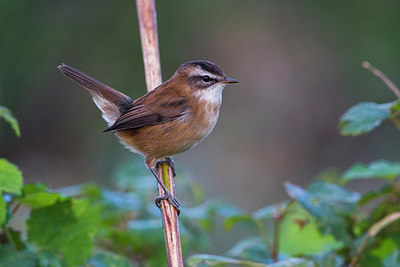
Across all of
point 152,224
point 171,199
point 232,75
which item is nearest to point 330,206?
point 171,199

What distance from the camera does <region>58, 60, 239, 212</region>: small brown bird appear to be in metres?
4.09

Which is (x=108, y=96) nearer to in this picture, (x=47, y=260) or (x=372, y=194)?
(x=47, y=260)

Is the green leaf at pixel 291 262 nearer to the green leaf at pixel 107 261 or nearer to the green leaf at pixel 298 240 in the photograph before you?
the green leaf at pixel 107 261

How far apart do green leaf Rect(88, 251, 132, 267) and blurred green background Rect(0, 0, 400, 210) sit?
5606mm

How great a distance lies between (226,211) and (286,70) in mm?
7291

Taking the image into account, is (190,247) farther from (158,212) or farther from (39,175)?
(39,175)

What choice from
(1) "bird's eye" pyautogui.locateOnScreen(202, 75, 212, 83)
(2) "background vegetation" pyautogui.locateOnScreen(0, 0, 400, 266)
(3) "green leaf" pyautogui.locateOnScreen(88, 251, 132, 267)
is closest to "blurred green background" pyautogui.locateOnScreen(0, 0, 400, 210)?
(2) "background vegetation" pyautogui.locateOnScreen(0, 0, 400, 266)

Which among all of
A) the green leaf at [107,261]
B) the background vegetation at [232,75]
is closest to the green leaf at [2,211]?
the green leaf at [107,261]

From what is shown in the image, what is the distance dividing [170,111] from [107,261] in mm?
1689

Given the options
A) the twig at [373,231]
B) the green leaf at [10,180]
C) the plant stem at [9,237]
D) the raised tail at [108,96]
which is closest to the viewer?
the green leaf at [10,180]

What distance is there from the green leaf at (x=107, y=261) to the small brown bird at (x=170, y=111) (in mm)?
1337

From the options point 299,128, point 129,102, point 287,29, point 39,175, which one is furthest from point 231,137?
point 129,102

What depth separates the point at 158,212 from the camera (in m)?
3.40

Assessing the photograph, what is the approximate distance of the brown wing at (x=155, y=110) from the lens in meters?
4.11
